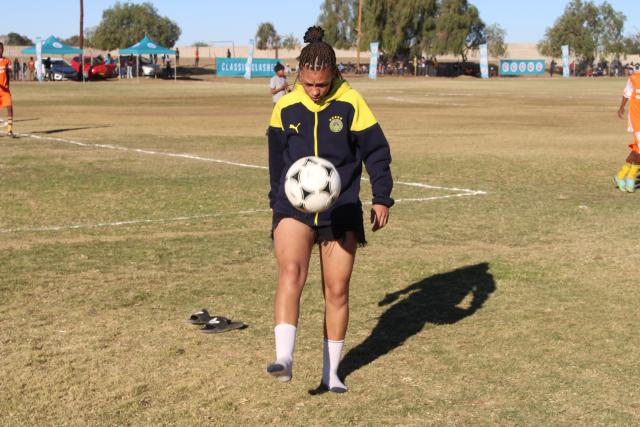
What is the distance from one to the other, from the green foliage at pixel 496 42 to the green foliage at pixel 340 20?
121 ft

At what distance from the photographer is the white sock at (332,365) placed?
5.46 meters

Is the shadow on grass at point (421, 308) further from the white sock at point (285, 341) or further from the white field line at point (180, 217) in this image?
the white field line at point (180, 217)

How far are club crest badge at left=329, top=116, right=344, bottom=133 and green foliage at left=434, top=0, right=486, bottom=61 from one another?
10809 centimetres

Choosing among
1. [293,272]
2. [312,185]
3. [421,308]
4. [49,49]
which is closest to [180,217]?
[421,308]

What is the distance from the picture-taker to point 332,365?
5.47 meters

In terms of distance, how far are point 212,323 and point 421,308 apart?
1.65 m

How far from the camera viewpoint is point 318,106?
5223 mm

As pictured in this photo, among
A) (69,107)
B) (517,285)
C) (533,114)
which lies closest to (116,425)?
(517,285)

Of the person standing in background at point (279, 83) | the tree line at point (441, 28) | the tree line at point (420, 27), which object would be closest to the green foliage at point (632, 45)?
the tree line at point (441, 28)

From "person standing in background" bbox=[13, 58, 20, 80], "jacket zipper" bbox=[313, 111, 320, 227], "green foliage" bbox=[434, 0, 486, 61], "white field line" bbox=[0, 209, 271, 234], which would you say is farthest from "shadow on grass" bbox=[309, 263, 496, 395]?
"green foliage" bbox=[434, 0, 486, 61]

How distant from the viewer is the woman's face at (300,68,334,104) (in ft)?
16.8

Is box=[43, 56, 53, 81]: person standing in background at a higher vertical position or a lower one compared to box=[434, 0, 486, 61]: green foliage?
lower

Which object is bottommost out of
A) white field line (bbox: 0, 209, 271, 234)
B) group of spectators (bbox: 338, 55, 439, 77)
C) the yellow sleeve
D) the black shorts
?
white field line (bbox: 0, 209, 271, 234)

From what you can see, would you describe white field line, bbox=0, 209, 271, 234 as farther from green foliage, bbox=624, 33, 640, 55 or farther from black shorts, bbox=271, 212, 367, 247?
green foliage, bbox=624, 33, 640, 55
